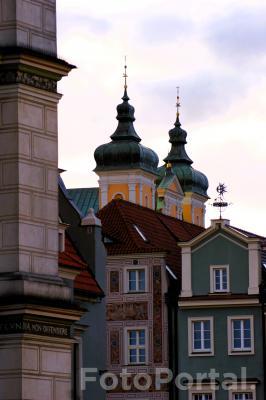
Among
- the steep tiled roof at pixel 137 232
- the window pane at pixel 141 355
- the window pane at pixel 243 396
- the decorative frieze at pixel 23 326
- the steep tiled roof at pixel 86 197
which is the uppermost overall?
the steep tiled roof at pixel 86 197

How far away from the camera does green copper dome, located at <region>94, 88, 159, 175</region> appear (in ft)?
340

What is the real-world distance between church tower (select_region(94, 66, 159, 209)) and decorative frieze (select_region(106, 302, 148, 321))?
185 ft

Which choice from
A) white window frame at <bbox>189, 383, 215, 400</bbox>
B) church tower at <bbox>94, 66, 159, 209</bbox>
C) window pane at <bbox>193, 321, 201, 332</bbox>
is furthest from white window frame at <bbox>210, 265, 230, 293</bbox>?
church tower at <bbox>94, 66, 159, 209</bbox>

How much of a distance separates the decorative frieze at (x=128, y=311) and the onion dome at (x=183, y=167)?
6333 cm

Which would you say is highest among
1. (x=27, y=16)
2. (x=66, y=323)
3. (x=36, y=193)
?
(x=27, y=16)

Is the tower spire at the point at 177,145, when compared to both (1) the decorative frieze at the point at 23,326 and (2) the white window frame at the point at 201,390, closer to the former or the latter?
(2) the white window frame at the point at 201,390

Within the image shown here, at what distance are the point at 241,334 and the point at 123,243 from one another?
384 centimetres

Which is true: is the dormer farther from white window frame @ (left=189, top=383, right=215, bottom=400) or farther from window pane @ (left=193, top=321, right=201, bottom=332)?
white window frame @ (left=189, top=383, right=215, bottom=400)

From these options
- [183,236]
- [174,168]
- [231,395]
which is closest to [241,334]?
[231,395]

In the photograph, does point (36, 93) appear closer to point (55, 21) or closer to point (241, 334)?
point (55, 21)

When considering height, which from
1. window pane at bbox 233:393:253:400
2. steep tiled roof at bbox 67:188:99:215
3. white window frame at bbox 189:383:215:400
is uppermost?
steep tiled roof at bbox 67:188:99:215

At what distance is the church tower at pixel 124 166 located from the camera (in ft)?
339

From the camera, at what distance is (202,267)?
46469 millimetres

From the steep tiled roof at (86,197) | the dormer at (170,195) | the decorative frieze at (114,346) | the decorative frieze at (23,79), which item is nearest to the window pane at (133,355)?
the decorative frieze at (114,346)
